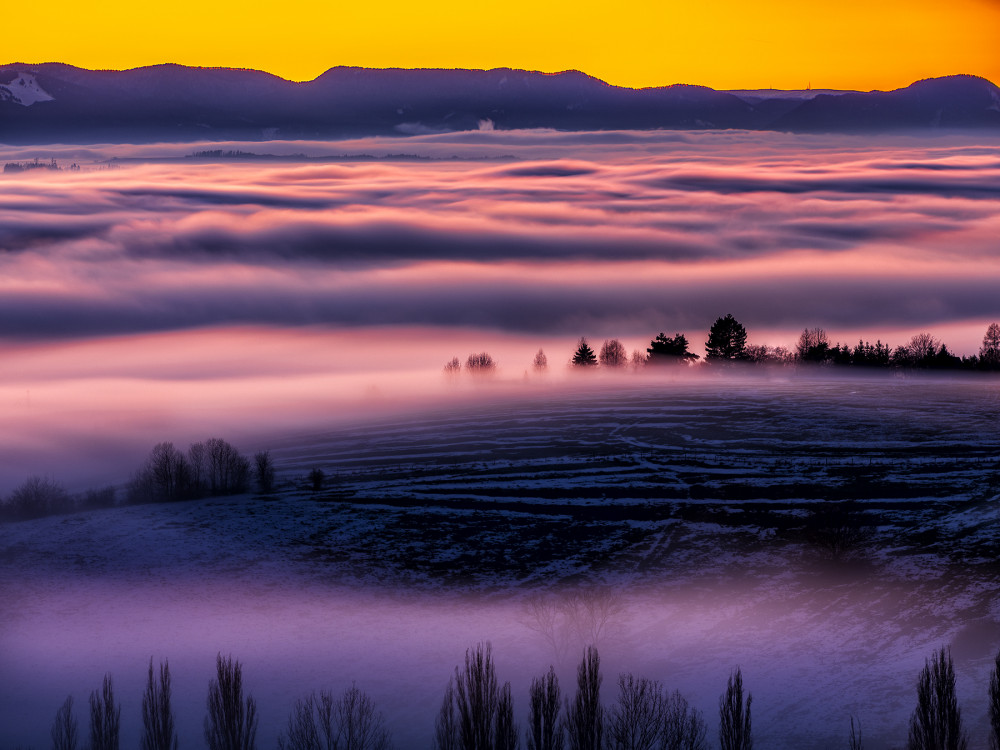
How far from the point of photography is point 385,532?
108 m

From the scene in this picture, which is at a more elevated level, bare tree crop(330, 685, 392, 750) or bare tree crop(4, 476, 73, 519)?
bare tree crop(330, 685, 392, 750)

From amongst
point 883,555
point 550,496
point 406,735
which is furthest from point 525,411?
point 406,735

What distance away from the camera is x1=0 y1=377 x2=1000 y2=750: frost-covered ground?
7154cm

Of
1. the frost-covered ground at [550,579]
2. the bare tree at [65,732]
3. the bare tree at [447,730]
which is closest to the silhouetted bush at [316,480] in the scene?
the frost-covered ground at [550,579]

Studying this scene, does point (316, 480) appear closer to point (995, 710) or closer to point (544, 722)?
point (544, 722)

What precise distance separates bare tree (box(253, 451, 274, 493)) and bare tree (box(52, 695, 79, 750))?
64.0 m

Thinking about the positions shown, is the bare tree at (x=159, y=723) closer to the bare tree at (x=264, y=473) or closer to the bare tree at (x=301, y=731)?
the bare tree at (x=301, y=731)

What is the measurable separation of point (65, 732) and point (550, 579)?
137 feet

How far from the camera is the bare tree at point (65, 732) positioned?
201ft

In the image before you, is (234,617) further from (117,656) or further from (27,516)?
(27,516)

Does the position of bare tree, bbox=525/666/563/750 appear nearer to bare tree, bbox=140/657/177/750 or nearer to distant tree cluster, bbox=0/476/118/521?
bare tree, bbox=140/657/177/750

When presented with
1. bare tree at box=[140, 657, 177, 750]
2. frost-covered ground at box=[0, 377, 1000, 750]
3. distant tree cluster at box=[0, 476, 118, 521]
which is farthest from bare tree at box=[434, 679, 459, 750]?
distant tree cluster at box=[0, 476, 118, 521]

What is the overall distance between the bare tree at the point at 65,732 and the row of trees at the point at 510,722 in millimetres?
103

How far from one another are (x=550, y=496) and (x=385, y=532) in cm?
2135
